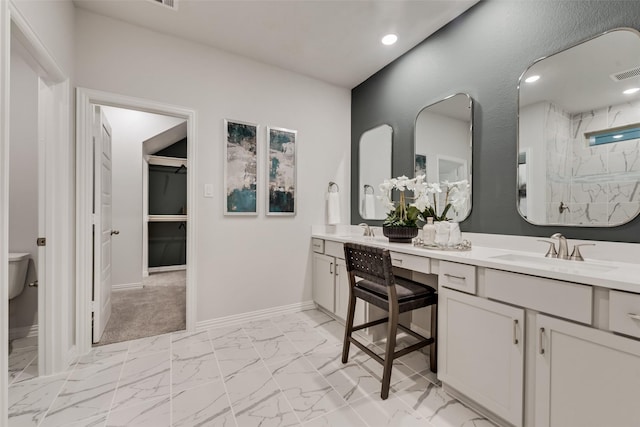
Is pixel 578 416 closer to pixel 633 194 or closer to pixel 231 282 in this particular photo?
pixel 633 194

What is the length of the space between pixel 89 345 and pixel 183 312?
0.90 m

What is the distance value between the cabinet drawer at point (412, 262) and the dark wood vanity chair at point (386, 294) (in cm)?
11

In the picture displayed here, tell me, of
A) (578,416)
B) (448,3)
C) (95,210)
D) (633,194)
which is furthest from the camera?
(95,210)

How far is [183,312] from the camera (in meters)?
2.94

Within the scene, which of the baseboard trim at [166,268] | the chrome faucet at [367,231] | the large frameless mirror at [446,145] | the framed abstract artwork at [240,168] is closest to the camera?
the large frameless mirror at [446,145]

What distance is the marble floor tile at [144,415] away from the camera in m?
1.40

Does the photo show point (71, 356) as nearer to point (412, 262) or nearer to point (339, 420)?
point (339, 420)

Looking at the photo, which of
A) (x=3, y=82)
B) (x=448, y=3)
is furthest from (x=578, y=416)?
(x=3, y=82)

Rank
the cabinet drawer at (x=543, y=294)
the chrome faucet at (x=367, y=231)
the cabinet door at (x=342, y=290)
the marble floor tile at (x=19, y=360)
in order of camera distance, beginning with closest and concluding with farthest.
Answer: the cabinet drawer at (x=543, y=294), the marble floor tile at (x=19, y=360), the cabinet door at (x=342, y=290), the chrome faucet at (x=367, y=231)

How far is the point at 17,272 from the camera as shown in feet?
7.00

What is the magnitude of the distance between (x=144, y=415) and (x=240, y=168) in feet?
6.33

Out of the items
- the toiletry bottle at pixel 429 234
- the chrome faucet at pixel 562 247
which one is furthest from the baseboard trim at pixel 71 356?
the chrome faucet at pixel 562 247

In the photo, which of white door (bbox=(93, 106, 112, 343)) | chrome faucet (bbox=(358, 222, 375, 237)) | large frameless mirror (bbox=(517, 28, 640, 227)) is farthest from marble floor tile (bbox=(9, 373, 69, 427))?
large frameless mirror (bbox=(517, 28, 640, 227))

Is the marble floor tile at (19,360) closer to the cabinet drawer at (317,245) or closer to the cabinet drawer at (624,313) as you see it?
the cabinet drawer at (317,245)
